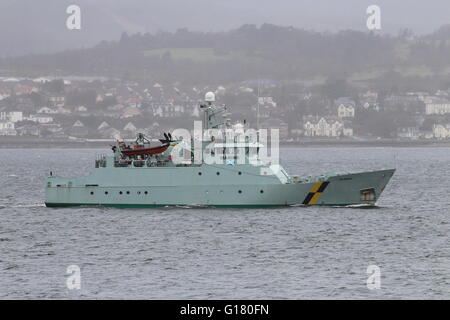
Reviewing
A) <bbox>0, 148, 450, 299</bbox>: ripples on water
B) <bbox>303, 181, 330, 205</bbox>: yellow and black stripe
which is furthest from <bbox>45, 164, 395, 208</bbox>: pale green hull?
<bbox>0, 148, 450, 299</bbox>: ripples on water

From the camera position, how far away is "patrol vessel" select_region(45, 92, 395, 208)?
48.5m

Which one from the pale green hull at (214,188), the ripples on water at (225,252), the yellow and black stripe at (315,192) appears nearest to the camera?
the ripples on water at (225,252)

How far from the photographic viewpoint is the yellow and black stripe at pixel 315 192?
48656mm

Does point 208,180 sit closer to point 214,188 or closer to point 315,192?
point 214,188

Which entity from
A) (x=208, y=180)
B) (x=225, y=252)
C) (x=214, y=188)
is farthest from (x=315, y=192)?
(x=225, y=252)

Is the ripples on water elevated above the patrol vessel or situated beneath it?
Answer: situated beneath

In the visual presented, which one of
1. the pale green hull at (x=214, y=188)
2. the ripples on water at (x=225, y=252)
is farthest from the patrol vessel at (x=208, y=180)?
the ripples on water at (x=225, y=252)

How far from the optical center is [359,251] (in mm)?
39062

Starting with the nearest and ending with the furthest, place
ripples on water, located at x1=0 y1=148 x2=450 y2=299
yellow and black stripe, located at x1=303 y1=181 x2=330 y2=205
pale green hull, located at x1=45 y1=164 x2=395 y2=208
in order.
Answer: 1. ripples on water, located at x1=0 y1=148 x2=450 y2=299
2. pale green hull, located at x1=45 y1=164 x2=395 y2=208
3. yellow and black stripe, located at x1=303 y1=181 x2=330 y2=205

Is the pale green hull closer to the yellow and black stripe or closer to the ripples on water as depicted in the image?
the yellow and black stripe

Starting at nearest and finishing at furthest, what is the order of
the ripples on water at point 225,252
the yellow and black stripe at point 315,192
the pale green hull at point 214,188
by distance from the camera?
the ripples on water at point 225,252 < the pale green hull at point 214,188 < the yellow and black stripe at point 315,192

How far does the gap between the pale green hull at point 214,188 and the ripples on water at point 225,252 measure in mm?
587

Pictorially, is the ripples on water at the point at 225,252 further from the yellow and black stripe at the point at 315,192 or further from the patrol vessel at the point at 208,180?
the patrol vessel at the point at 208,180
